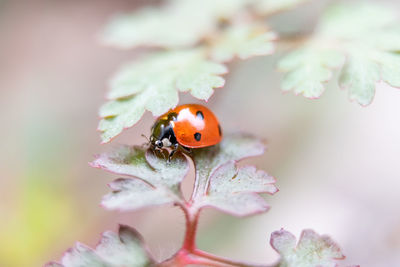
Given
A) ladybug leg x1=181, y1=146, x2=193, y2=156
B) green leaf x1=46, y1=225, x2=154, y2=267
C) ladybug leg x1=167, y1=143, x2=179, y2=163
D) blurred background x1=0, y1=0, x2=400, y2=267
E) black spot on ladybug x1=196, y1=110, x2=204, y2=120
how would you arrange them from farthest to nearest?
blurred background x1=0, y1=0, x2=400, y2=267
black spot on ladybug x1=196, y1=110, x2=204, y2=120
ladybug leg x1=181, y1=146, x2=193, y2=156
ladybug leg x1=167, y1=143, x2=179, y2=163
green leaf x1=46, y1=225, x2=154, y2=267

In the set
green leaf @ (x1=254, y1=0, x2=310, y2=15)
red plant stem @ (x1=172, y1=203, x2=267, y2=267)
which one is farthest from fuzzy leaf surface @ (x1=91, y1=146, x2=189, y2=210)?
green leaf @ (x1=254, y1=0, x2=310, y2=15)

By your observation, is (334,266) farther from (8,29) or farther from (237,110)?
(8,29)

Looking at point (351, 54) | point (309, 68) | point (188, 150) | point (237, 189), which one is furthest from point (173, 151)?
point (351, 54)

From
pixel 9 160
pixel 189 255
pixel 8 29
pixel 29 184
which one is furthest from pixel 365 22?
pixel 8 29

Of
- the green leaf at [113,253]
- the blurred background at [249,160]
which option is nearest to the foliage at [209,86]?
the green leaf at [113,253]

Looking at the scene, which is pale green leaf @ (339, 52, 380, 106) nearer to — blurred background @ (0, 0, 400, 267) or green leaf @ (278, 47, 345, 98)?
green leaf @ (278, 47, 345, 98)

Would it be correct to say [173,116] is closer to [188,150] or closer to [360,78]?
[188,150]
